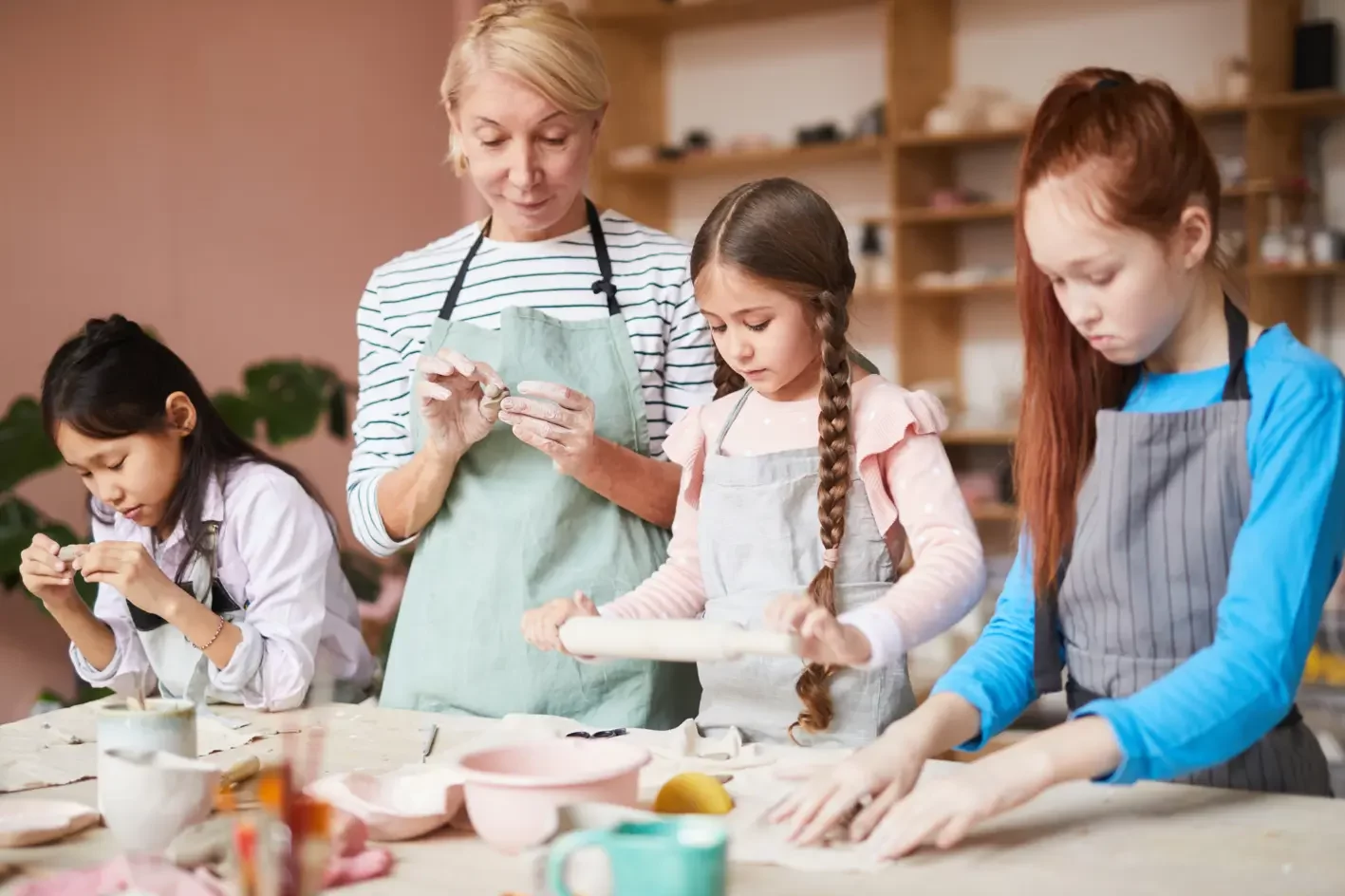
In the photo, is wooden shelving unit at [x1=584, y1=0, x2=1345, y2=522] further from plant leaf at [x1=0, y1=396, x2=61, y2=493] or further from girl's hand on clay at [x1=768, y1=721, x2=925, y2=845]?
girl's hand on clay at [x1=768, y1=721, x2=925, y2=845]

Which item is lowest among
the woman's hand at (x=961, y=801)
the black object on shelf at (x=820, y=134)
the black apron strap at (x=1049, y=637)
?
the woman's hand at (x=961, y=801)

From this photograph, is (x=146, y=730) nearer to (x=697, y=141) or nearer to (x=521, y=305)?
(x=521, y=305)

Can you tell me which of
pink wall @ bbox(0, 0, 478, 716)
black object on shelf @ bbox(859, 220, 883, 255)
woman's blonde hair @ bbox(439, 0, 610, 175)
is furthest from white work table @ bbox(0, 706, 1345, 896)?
black object on shelf @ bbox(859, 220, 883, 255)

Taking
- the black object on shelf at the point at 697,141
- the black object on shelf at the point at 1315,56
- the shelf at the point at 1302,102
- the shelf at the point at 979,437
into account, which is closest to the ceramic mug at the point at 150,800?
the shelf at the point at 979,437

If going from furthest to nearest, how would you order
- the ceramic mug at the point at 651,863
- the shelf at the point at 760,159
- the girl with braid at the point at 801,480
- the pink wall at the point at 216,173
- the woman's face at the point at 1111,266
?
the shelf at the point at 760,159, the pink wall at the point at 216,173, the girl with braid at the point at 801,480, the woman's face at the point at 1111,266, the ceramic mug at the point at 651,863

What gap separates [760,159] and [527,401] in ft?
10.4

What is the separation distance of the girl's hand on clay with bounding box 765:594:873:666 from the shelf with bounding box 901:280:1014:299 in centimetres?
312

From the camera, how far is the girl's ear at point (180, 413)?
1.77 meters

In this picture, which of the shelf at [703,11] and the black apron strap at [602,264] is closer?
the black apron strap at [602,264]

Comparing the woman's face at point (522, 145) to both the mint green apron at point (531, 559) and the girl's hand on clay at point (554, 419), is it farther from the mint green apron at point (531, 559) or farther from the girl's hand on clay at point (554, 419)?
the girl's hand on clay at point (554, 419)

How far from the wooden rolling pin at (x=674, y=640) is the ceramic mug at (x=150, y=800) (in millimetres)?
339

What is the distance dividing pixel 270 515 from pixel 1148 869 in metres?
1.21

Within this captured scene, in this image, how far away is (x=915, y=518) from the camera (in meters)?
1.37

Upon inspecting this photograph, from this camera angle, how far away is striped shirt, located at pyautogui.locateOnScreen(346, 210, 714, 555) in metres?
1.75
